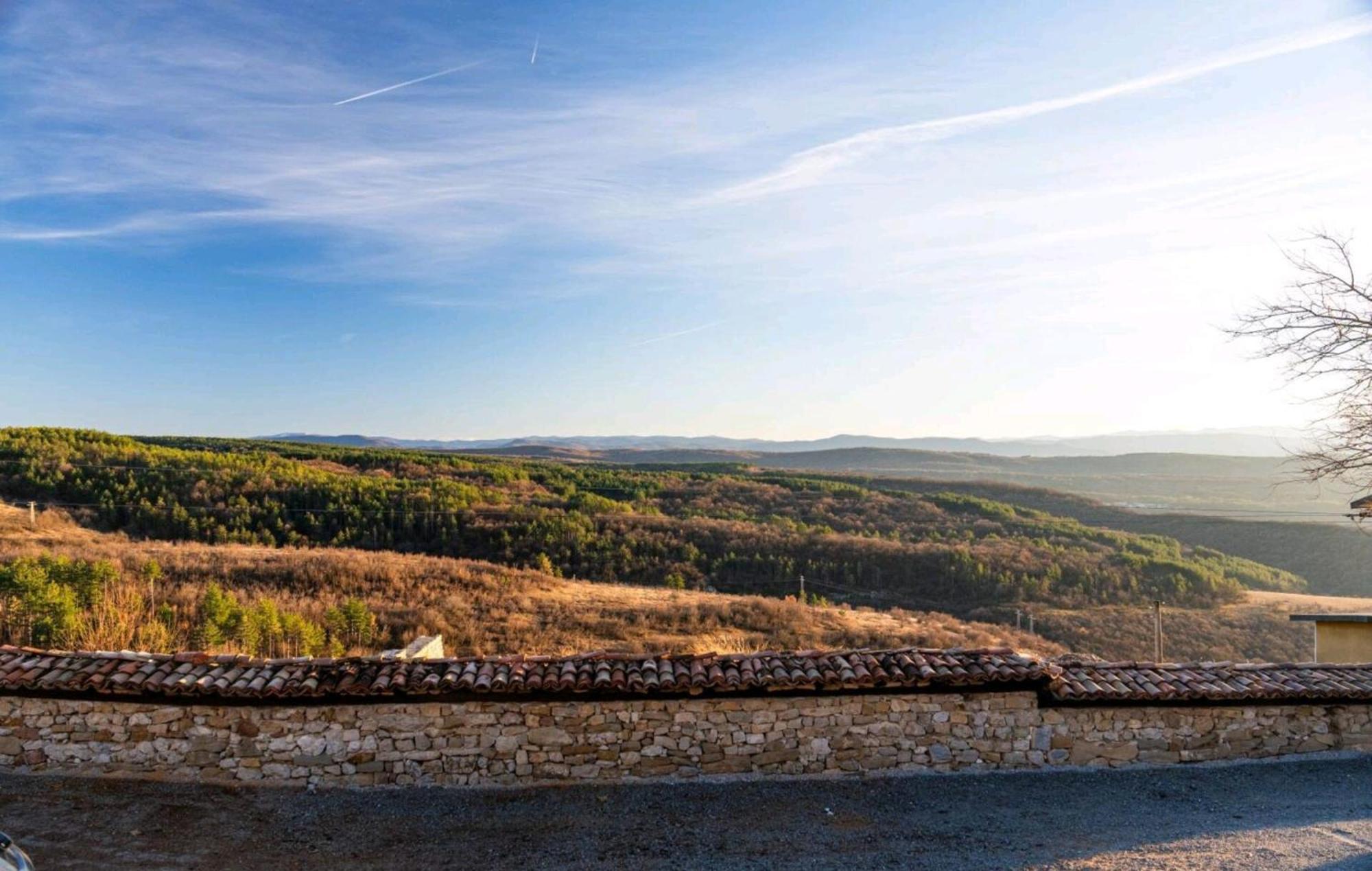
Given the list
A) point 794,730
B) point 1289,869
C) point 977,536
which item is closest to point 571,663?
point 794,730

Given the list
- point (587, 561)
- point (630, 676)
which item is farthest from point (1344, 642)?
point (587, 561)

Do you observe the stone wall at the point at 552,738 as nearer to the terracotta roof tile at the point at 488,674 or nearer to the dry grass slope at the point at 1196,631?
the terracotta roof tile at the point at 488,674

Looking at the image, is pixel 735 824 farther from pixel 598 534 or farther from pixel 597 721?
pixel 598 534

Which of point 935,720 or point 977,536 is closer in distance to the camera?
point 935,720

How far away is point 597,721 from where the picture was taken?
8766mm

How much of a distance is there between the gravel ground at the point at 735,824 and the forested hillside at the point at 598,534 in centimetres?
2451

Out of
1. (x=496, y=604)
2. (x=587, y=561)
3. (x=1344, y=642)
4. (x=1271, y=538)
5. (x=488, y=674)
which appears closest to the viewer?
(x=488, y=674)

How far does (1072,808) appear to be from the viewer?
8.30 meters

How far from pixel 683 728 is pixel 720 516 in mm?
44855

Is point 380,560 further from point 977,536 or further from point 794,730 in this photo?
point 977,536

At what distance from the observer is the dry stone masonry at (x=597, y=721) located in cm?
861

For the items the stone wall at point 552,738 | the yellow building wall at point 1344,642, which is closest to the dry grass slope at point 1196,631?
the yellow building wall at point 1344,642

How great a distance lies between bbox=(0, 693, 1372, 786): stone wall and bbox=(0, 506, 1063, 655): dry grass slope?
29.3 ft

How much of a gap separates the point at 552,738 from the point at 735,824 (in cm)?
206
